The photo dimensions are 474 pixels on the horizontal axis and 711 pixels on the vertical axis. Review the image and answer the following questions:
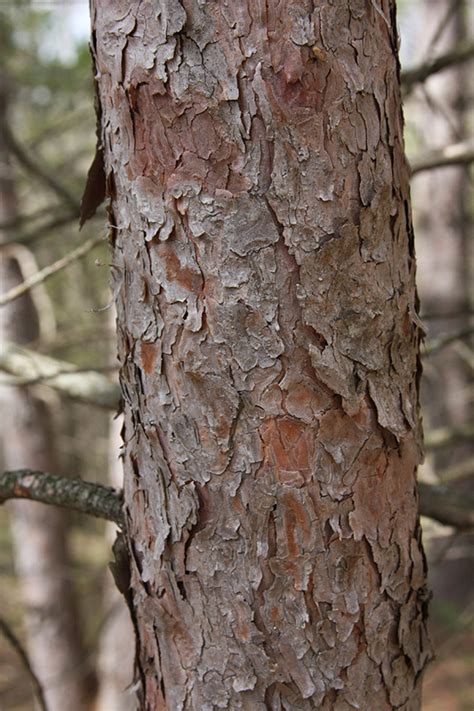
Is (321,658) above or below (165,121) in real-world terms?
below

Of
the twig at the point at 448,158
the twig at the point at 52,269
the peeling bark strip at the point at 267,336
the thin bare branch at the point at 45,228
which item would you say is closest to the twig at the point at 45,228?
the thin bare branch at the point at 45,228

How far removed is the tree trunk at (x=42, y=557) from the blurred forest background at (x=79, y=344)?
10 millimetres

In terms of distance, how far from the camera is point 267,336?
1.02m

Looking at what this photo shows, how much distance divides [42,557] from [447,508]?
13.0ft

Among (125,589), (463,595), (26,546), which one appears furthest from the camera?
(463,595)

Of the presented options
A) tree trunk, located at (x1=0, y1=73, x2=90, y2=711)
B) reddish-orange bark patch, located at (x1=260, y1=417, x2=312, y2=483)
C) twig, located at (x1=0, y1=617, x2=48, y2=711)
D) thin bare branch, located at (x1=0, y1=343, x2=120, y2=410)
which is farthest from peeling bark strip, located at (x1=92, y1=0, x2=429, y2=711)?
Result: tree trunk, located at (x1=0, y1=73, x2=90, y2=711)

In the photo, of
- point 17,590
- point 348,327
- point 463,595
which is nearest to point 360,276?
point 348,327

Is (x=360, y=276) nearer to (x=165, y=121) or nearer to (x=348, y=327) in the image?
(x=348, y=327)

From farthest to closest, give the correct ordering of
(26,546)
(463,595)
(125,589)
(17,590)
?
1. (17,590)
2. (463,595)
3. (26,546)
4. (125,589)

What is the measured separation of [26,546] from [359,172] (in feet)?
15.3

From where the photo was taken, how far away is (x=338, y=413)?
105 centimetres

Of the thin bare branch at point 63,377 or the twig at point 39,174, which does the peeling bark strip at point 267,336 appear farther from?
the twig at point 39,174

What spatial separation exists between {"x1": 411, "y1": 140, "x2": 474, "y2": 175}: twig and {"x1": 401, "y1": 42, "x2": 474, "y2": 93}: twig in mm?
231

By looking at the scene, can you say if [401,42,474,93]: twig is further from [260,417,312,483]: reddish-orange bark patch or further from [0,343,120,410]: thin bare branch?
[260,417,312,483]: reddish-orange bark patch
